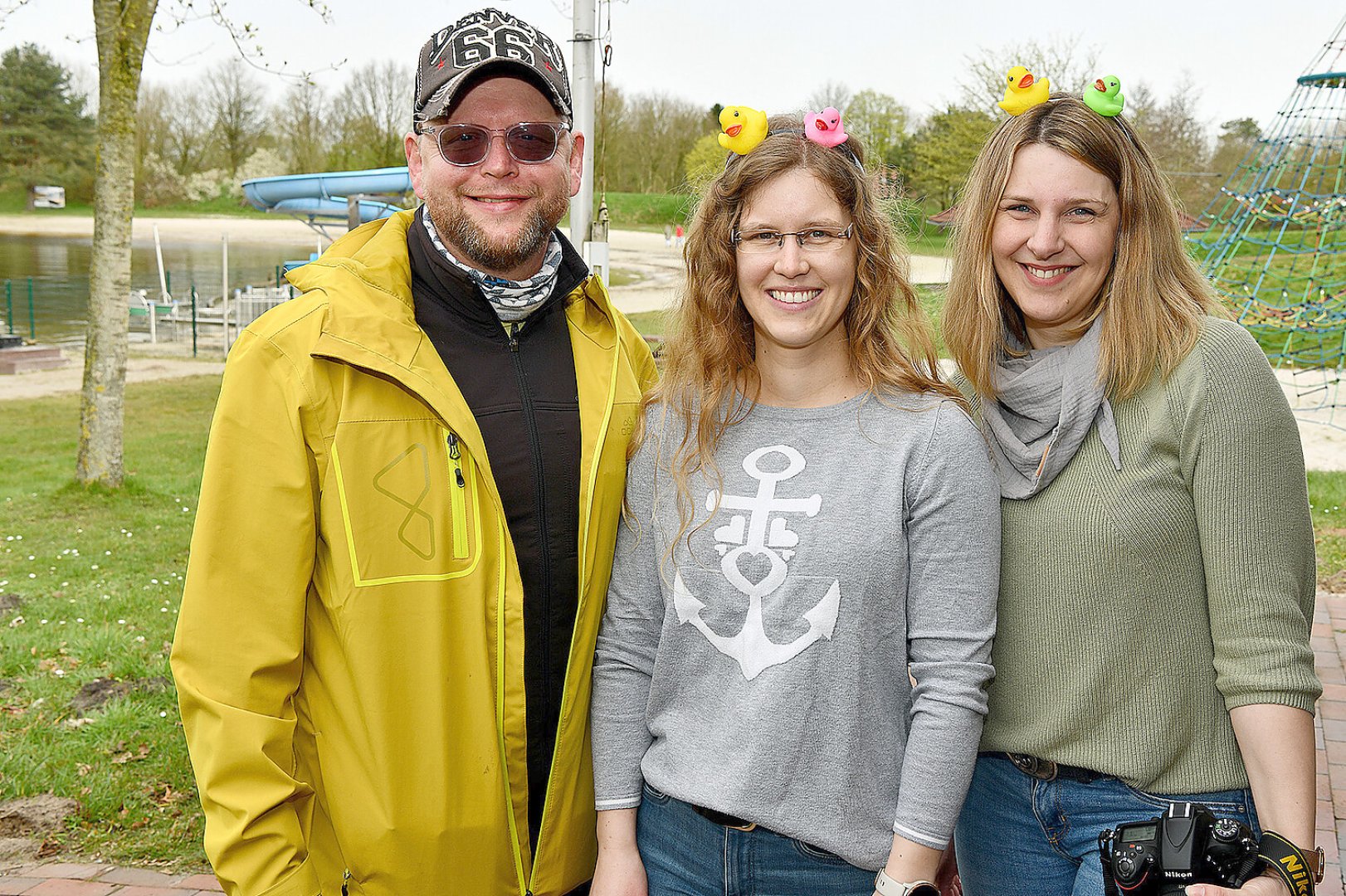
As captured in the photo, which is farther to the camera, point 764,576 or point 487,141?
point 487,141

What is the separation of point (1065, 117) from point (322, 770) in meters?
1.82

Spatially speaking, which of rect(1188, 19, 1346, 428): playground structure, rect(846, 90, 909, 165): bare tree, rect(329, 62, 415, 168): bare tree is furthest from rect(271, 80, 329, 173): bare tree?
rect(1188, 19, 1346, 428): playground structure

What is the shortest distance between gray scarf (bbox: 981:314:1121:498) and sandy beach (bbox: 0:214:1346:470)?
314mm

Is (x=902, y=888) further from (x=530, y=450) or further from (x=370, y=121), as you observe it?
(x=370, y=121)

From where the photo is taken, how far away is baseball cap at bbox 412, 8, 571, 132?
7.57 feet

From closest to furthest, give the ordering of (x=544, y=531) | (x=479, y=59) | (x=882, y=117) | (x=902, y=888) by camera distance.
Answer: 1. (x=902, y=888)
2. (x=544, y=531)
3. (x=479, y=59)
4. (x=882, y=117)

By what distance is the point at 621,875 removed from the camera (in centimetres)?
207

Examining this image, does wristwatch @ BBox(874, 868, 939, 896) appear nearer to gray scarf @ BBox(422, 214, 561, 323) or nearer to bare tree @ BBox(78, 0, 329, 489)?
gray scarf @ BBox(422, 214, 561, 323)

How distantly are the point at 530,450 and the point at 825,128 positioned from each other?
823 millimetres

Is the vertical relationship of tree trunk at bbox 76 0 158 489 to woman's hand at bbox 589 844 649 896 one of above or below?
above

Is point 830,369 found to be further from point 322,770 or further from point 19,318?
point 19,318

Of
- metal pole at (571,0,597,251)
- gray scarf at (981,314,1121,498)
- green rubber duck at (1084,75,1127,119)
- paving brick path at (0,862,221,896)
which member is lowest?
paving brick path at (0,862,221,896)

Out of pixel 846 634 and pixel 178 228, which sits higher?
pixel 178 228

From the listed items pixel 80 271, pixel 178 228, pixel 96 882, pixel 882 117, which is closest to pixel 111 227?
pixel 96 882
